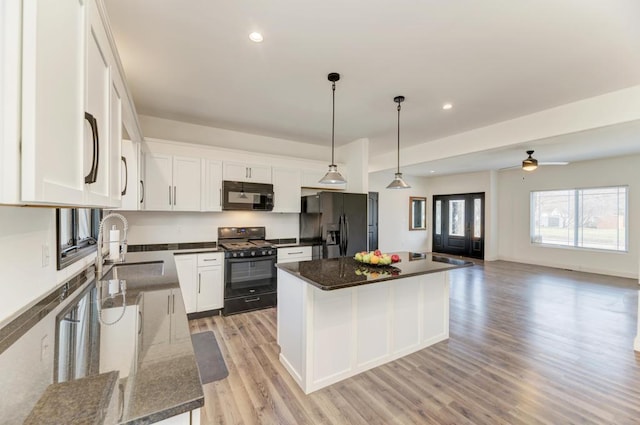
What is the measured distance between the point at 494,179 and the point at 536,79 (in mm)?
6008

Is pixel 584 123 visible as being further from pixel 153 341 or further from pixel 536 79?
pixel 153 341

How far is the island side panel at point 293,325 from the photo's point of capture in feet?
7.69

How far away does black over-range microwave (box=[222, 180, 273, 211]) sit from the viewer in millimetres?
4090

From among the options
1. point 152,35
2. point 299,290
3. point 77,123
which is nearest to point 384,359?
point 299,290

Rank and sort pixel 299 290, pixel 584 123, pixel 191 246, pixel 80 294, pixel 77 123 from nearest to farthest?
pixel 77 123 < pixel 80 294 < pixel 299 290 < pixel 584 123 < pixel 191 246

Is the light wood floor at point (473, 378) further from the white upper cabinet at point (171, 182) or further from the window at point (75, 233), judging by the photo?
the white upper cabinet at point (171, 182)

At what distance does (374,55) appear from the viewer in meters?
2.42

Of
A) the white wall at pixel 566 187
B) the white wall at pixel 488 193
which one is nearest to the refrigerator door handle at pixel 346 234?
the white wall at pixel 488 193

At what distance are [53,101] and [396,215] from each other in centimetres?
831

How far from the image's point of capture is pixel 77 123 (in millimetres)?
936

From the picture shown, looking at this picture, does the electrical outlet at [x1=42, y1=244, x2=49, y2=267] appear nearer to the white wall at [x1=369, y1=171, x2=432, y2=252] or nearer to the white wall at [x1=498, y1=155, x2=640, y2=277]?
the white wall at [x1=369, y1=171, x2=432, y2=252]

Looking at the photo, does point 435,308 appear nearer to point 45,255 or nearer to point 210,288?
point 210,288

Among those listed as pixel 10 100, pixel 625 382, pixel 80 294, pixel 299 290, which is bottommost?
pixel 625 382

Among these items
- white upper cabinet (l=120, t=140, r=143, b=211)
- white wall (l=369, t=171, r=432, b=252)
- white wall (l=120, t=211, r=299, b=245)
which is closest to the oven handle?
white wall (l=120, t=211, r=299, b=245)
